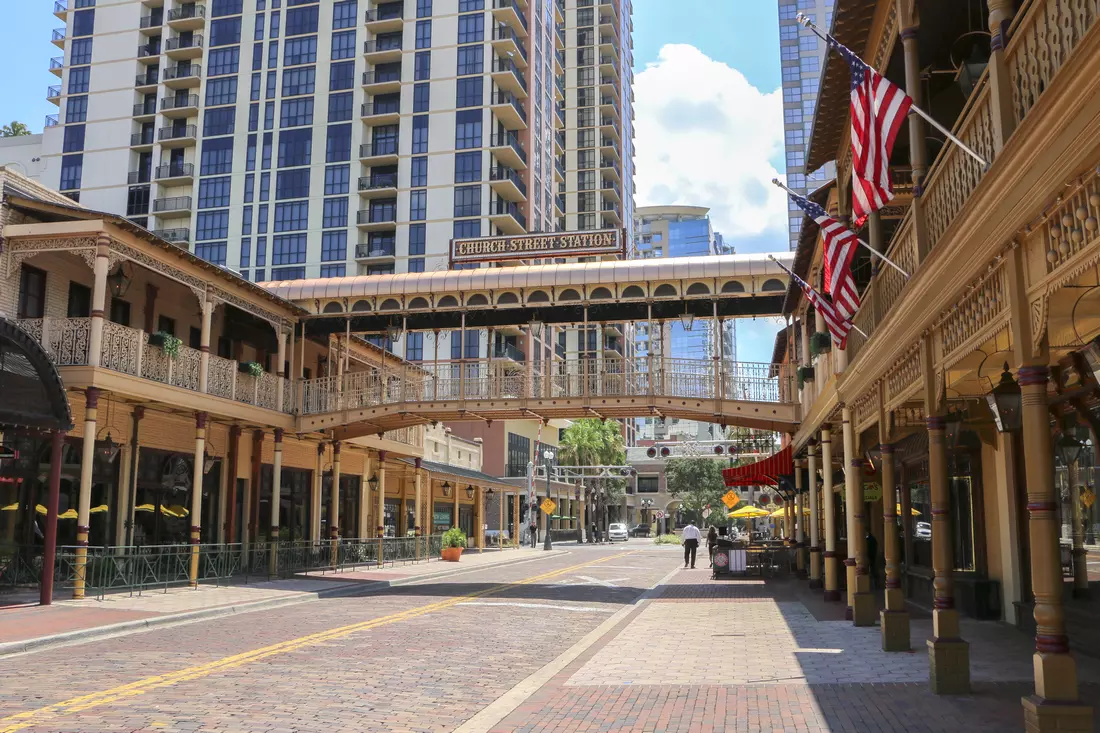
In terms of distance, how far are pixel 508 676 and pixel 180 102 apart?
250 ft

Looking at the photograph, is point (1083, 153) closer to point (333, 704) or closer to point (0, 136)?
point (333, 704)

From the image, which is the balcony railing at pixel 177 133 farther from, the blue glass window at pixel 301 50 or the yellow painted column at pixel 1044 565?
the yellow painted column at pixel 1044 565

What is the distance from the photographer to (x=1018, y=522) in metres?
13.2

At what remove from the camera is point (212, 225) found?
76438 mm

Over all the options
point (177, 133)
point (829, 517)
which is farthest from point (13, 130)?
point (829, 517)

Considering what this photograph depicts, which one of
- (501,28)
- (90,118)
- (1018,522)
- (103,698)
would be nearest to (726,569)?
(1018,522)

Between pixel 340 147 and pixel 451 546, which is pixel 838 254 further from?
pixel 340 147

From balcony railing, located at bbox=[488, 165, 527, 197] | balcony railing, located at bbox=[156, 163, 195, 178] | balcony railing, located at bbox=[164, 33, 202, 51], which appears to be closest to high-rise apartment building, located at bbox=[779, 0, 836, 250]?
balcony railing, located at bbox=[488, 165, 527, 197]

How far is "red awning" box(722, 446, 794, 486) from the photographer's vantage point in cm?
2672

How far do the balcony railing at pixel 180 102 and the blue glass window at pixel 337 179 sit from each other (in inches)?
486

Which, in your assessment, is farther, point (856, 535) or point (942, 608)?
point (856, 535)

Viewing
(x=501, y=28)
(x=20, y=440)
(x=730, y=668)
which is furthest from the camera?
(x=501, y=28)

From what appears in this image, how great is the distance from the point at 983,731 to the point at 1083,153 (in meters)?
4.63

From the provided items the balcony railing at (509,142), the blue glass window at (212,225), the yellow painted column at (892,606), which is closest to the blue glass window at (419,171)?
the balcony railing at (509,142)
